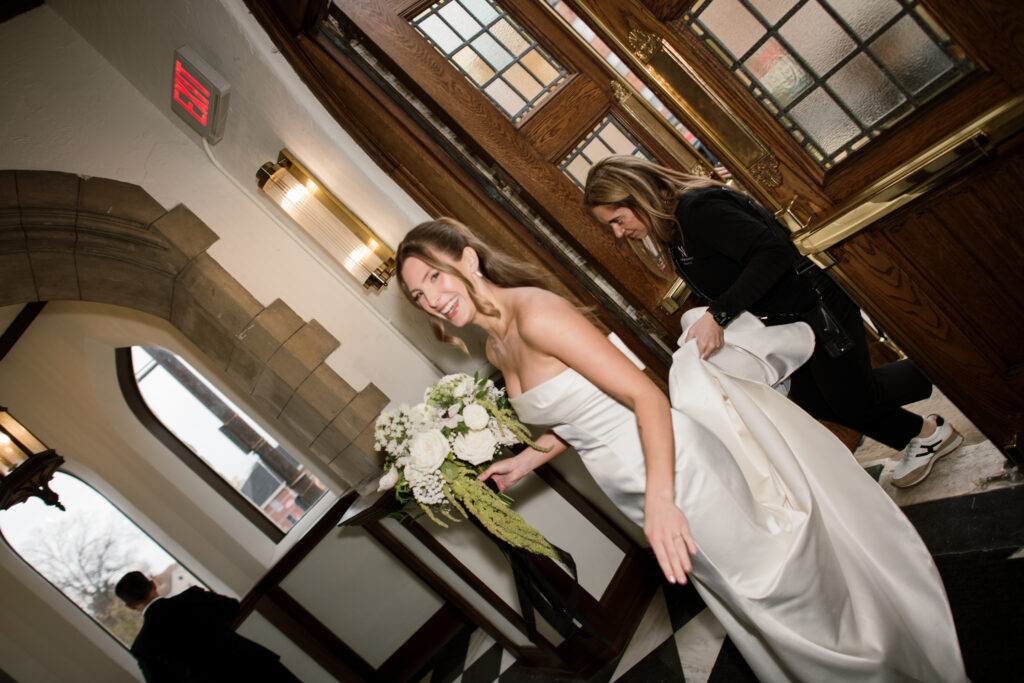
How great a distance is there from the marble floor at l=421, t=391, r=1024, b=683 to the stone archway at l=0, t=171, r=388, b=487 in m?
1.75

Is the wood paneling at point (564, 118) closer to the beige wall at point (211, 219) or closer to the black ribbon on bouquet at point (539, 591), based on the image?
the beige wall at point (211, 219)

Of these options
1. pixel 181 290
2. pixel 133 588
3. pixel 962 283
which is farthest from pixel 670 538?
pixel 133 588

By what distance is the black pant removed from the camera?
2174 millimetres

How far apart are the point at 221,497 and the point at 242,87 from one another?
3.87 metres

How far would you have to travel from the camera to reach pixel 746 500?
1700mm

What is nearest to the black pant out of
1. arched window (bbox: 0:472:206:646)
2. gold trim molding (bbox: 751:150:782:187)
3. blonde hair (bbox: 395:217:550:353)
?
gold trim molding (bbox: 751:150:782:187)

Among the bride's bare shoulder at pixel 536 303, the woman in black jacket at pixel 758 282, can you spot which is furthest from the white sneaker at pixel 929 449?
the bride's bare shoulder at pixel 536 303

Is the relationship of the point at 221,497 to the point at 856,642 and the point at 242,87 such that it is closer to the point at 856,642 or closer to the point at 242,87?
the point at 242,87

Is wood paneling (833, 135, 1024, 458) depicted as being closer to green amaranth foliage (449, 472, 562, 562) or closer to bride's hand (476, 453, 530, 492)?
bride's hand (476, 453, 530, 492)

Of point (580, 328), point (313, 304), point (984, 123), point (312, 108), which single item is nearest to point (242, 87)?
point (312, 108)

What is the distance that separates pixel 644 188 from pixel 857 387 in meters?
1.15

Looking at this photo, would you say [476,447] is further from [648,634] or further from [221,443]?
[221,443]

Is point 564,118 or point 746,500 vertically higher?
point 564,118

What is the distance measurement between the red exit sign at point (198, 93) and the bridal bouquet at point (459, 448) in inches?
72.2
